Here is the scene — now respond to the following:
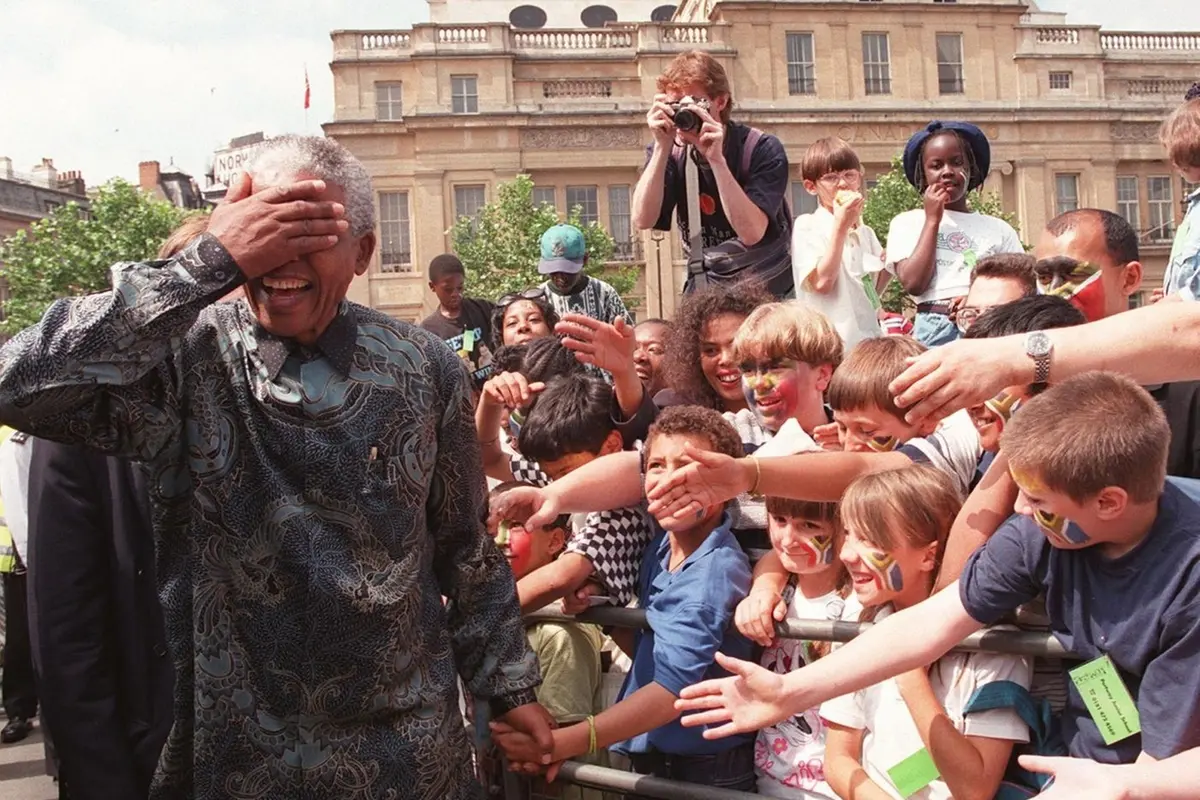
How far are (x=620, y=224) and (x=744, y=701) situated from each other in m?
41.1

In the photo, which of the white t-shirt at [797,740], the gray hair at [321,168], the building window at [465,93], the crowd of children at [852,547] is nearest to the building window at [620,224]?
the building window at [465,93]

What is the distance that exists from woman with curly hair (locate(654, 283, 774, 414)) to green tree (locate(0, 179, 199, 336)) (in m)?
36.4

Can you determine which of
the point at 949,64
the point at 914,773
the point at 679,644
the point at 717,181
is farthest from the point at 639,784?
the point at 949,64

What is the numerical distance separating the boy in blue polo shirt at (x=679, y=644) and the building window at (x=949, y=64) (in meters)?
46.2

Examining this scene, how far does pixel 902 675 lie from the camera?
2.91 meters

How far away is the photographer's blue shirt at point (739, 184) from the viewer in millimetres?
5371

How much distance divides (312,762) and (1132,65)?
52.4m

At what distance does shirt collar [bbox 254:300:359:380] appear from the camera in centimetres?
255

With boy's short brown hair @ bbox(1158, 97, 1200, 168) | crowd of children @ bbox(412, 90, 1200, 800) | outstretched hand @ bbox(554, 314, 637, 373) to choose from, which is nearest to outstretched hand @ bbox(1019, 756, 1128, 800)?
crowd of children @ bbox(412, 90, 1200, 800)

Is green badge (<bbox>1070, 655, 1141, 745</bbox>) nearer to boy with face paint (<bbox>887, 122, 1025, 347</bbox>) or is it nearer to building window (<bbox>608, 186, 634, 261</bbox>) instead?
boy with face paint (<bbox>887, 122, 1025, 347</bbox>)

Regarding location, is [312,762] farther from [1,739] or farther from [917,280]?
[1,739]

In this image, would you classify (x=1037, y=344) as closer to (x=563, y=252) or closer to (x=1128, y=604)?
(x=1128, y=604)

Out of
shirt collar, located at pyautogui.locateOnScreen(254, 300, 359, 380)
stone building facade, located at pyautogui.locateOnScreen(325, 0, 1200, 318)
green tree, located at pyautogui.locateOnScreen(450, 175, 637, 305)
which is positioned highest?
stone building facade, located at pyautogui.locateOnScreen(325, 0, 1200, 318)

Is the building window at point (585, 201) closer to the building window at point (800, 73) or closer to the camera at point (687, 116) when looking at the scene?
the building window at point (800, 73)
